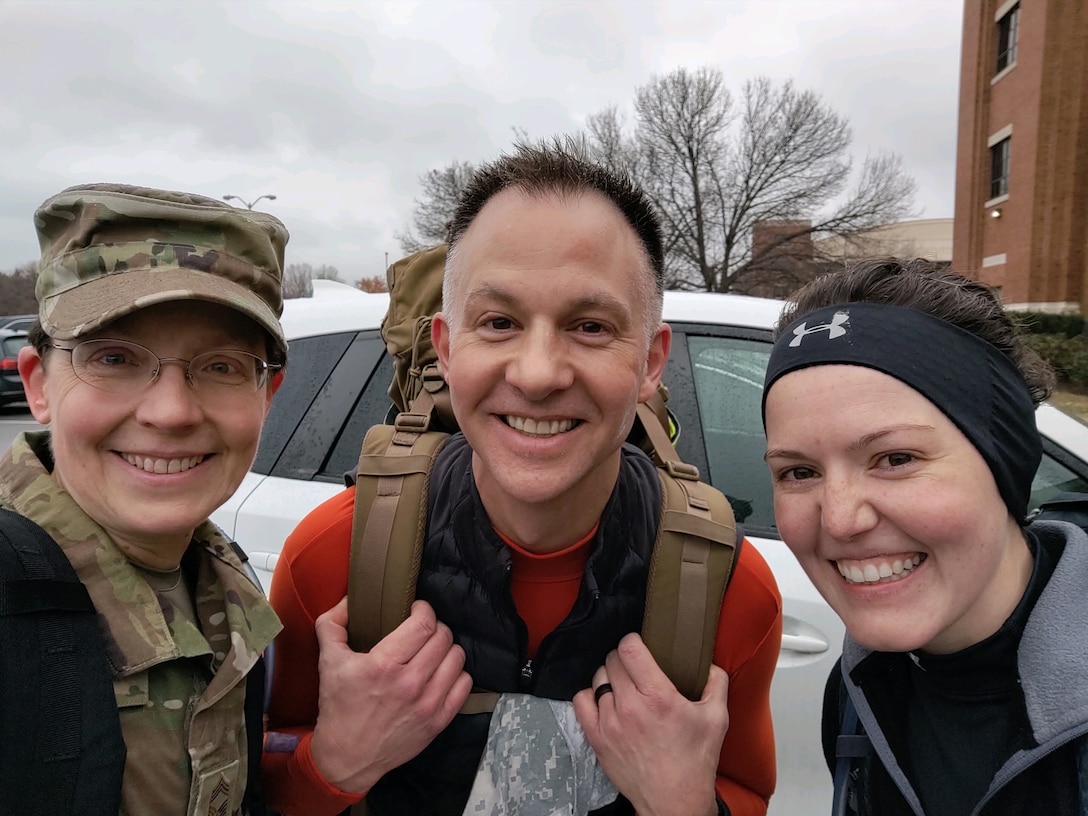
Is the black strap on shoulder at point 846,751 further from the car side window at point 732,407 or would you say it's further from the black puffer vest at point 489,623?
the car side window at point 732,407

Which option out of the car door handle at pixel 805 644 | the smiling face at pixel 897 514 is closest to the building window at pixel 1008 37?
the car door handle at pixel 805 644

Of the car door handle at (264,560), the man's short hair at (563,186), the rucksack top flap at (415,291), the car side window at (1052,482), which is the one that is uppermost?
the man's short hair at (563,186)

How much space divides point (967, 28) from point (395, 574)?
28833 mm

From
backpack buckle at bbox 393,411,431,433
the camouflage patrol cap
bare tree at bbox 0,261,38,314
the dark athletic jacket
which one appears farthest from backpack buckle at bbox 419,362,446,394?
bare tree at bbox 0,261,38,314

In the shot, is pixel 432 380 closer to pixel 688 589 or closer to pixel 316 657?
pixel 316 657

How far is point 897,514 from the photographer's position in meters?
1.23

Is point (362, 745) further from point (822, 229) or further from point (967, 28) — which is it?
point (967, 28)

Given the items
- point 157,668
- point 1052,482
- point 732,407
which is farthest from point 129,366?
point 1052,482

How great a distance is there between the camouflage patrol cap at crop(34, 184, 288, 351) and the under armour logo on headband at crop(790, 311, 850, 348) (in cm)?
105

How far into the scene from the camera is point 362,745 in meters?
1.40

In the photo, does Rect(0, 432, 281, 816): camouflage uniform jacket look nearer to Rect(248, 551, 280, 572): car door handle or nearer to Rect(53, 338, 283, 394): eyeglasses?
Rect(53, 338, 283, 394): eyeglasses

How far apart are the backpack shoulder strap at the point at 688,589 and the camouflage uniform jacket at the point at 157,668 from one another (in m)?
0.81

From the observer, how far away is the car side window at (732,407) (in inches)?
91.8

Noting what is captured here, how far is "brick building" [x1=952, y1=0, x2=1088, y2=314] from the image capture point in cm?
1808
